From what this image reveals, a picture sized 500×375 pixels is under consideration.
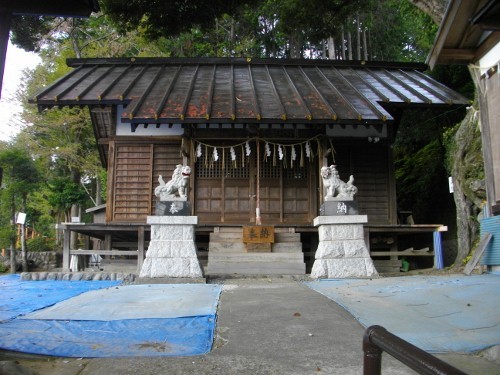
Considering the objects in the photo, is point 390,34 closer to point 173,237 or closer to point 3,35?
point 173,237

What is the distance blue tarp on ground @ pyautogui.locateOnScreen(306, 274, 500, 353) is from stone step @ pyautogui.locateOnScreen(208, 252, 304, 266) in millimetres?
2433

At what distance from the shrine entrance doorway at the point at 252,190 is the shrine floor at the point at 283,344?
5.29m

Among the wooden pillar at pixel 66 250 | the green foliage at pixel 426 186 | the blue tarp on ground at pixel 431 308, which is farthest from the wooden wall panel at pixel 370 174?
the wooden pillar at pixel 66 250

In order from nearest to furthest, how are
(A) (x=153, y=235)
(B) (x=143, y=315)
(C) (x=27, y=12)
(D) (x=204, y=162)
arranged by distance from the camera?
(C) (x=27, y=12) < (B) (x=143, y=315) < (A) (x=153, y=235) < (D) (x=204, y=162)

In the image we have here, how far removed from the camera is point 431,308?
15.9ft

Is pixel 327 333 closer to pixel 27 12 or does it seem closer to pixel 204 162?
pixel 27 12

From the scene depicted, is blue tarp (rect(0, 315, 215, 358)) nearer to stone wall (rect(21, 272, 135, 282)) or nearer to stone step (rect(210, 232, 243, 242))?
stone wall (rect(21, 272, 135, 282))

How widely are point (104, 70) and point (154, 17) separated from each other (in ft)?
23.0

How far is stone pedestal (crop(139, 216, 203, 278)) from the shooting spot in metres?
7.88

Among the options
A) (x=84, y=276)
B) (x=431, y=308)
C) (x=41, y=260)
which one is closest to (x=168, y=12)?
(x=431, y=308)

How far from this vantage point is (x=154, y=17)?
6.50 meters

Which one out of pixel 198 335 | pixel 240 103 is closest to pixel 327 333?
pixel 198 335

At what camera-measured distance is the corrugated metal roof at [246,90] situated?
970 cm

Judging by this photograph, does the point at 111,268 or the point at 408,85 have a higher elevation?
the point at 408,85
